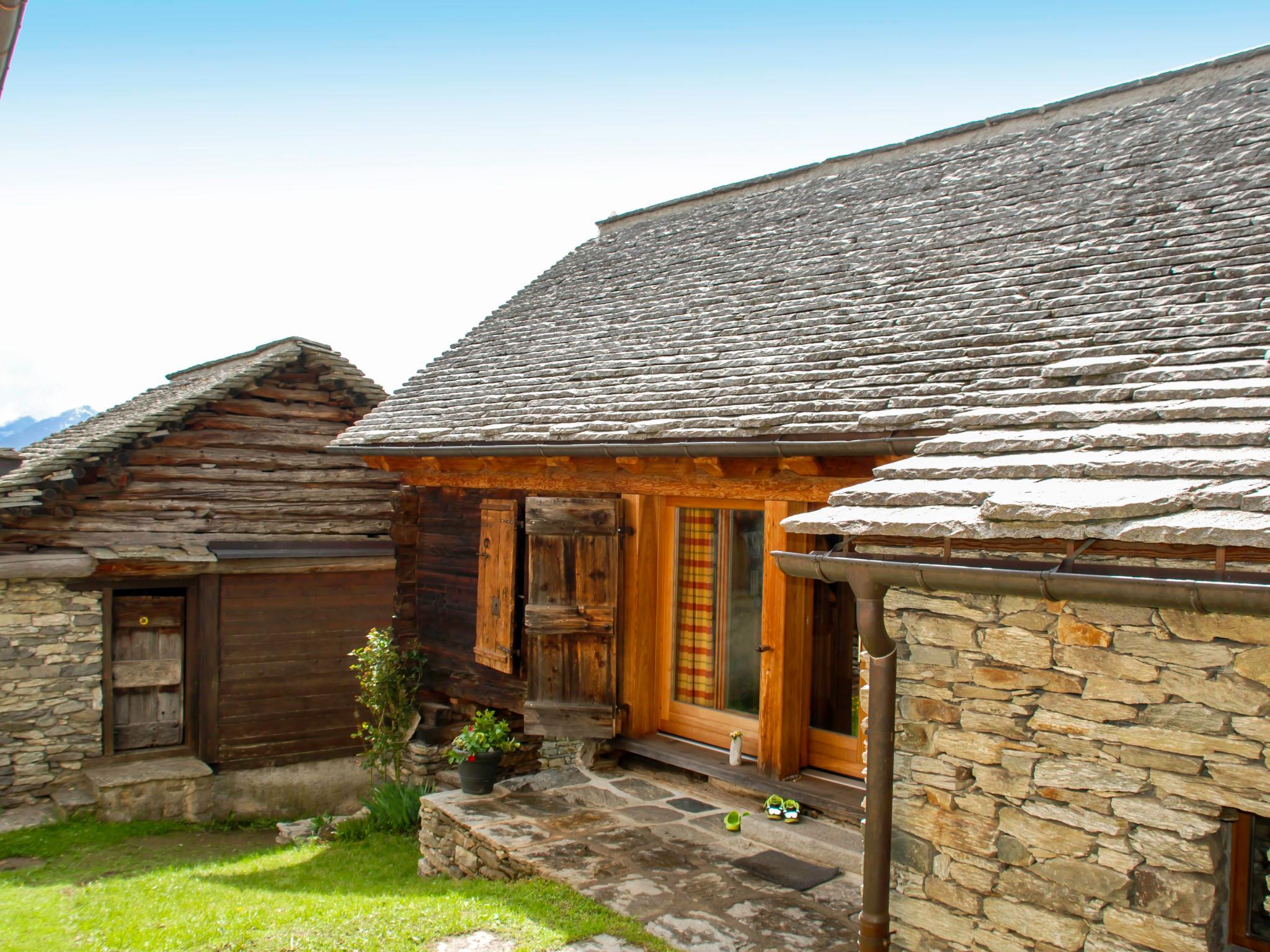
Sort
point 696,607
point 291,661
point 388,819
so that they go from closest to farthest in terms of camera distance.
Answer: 1. point 696,607
2. point 388,819
3. point 291,661

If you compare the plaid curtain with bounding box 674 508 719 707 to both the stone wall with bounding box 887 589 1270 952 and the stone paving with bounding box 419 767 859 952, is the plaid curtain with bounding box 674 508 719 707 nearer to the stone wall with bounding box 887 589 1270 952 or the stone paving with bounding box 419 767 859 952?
the stone paving with bounding box 419 767 859 952

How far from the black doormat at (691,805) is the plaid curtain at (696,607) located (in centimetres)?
74

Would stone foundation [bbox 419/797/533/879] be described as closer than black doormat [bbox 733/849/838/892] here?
No

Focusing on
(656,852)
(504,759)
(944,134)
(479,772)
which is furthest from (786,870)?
(944,134)

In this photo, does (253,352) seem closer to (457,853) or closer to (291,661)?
(291,661)

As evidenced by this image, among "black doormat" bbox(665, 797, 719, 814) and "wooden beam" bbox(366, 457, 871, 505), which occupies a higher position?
"wooden beam" bbox(366, 457, 871, 505)

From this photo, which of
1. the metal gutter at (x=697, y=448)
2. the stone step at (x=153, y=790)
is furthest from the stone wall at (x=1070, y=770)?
the stone step at (x=153, y=790)

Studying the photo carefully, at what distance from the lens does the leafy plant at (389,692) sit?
30.3 feet

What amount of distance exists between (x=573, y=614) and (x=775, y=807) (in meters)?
2.14

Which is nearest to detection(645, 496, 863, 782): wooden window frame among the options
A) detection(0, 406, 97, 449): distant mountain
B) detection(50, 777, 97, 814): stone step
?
detection(50, 777, 97, 814): stone step

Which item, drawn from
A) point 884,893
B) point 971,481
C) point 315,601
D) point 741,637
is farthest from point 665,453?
point 315,601

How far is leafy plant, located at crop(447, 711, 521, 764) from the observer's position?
7.26 m

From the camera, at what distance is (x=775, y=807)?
617cm

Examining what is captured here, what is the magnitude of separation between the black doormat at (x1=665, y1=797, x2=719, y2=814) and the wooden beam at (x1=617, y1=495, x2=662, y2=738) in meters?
0.69
